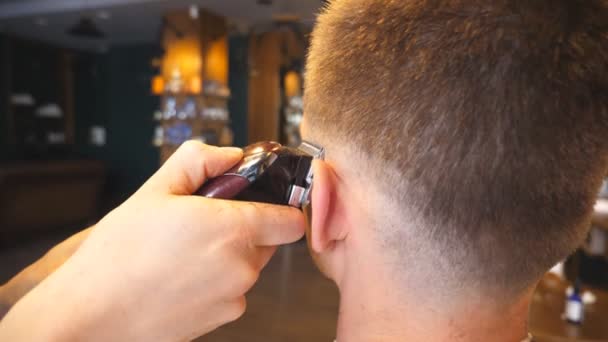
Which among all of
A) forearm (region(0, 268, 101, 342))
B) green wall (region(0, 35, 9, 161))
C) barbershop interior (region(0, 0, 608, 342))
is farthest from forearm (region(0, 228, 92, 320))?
green wall (region(0, 35, 9, 161))

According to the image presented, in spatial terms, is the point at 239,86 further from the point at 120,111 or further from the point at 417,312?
the point at 417,312

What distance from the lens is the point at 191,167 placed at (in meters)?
0.76

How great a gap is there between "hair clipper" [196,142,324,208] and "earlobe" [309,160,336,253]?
3cm

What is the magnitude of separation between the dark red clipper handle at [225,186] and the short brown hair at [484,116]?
0.20m

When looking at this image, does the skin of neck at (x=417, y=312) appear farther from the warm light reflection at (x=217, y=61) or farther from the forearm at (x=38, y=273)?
the warm light reflection at (x=217, y=61)

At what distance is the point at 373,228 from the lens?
2.42ft

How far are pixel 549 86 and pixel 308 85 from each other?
412 millimetres

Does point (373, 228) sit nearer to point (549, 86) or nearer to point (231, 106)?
point (549, 86)

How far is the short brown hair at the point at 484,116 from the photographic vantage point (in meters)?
0.60

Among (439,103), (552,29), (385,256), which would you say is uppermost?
(552,29)

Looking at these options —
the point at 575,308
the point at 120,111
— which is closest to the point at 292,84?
the point at 120,111

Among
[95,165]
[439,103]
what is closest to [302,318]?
[439,103]

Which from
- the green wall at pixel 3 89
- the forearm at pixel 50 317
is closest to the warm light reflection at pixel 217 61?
the green wall at pixel 3 89

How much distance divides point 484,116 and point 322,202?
0.98 ft
